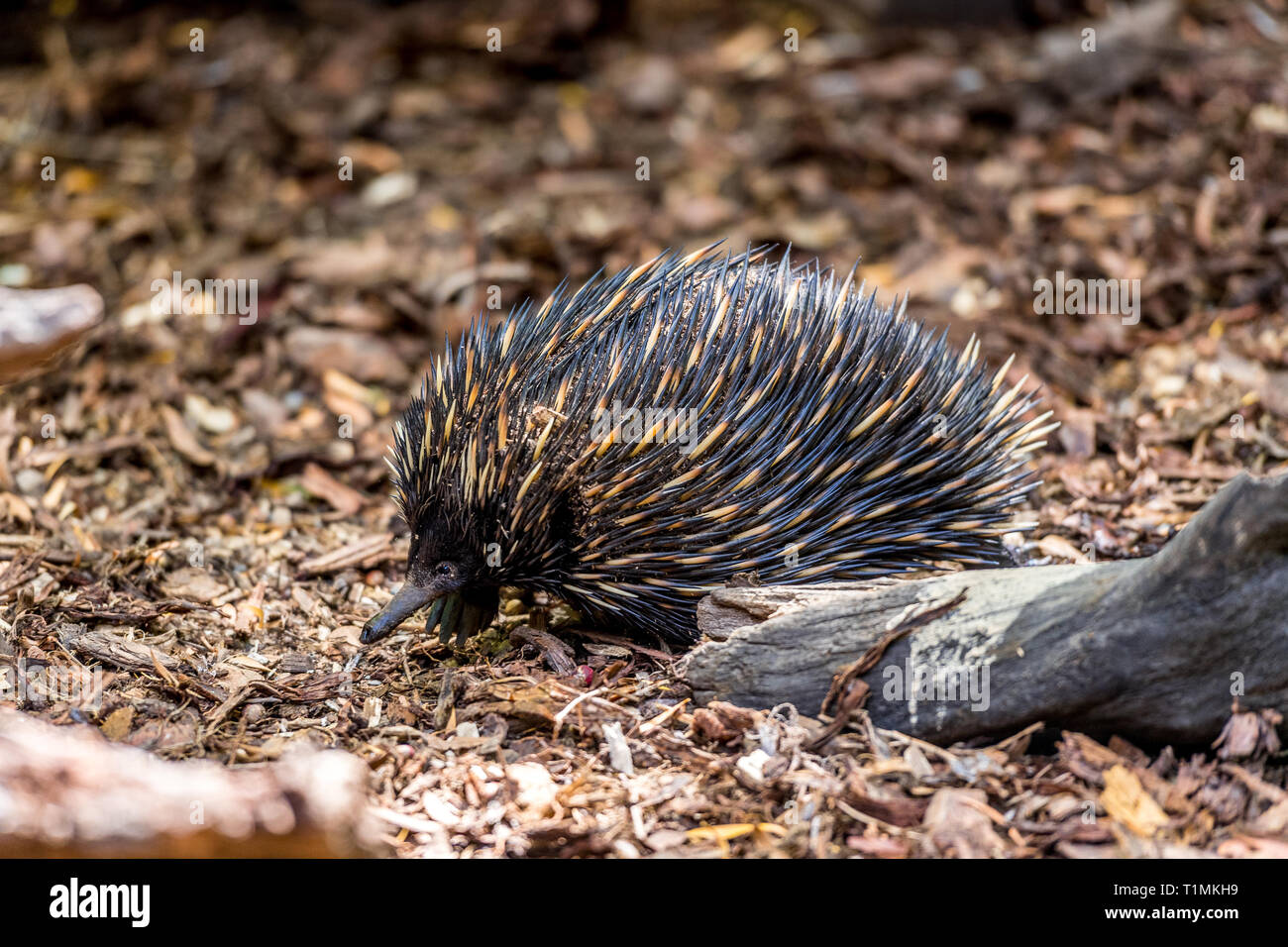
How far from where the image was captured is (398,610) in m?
3.79

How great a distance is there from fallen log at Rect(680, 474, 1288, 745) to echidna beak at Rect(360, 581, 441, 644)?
828 millimetres

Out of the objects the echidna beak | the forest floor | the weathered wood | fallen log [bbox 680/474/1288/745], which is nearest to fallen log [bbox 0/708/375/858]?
the forest floor

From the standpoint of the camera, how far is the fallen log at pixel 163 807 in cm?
245

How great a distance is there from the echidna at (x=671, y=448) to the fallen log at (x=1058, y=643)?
12.9 inches

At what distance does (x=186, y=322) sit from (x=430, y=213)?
5.38ft

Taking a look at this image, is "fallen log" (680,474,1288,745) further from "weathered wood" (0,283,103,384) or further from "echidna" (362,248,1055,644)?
"weathered wood" (0,283,103,384)

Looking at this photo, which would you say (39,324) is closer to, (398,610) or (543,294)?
(398,610)

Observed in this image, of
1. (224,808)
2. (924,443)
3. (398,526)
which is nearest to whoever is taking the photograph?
(224,808)

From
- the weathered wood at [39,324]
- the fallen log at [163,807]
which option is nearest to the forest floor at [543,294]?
the fallen log at [163,807]

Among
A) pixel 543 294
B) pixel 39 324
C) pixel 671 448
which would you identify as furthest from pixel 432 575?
pixel 543 294

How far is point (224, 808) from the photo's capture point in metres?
2.43

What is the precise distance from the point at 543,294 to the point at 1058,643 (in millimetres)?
3972
